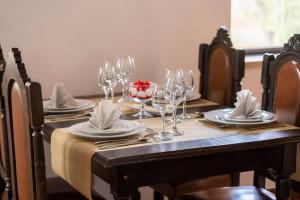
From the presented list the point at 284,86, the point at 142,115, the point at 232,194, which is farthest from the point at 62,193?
the point at 284,86

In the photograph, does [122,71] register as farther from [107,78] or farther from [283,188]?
[283,188]

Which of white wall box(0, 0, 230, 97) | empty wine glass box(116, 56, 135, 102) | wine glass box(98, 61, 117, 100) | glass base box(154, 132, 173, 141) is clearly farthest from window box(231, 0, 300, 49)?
glass base box(154, 132, 173, 141)

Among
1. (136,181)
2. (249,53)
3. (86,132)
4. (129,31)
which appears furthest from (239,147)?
(249,53)

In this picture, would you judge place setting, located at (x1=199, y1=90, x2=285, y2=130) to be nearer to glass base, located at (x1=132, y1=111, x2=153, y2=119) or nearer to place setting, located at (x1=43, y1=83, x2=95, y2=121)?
glass base, located at (x1=132, y1=111, x2=153, y2=119)

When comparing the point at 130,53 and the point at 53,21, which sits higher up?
the point at 53,21

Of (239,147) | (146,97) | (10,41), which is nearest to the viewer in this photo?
(239,147)

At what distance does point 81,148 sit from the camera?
6.01ft

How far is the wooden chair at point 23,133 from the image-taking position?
1.68 metres

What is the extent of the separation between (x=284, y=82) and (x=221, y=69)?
48 centimetres

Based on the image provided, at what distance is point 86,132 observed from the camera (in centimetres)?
189

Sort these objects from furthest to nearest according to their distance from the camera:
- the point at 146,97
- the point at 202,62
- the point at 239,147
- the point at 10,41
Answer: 1. the point at 202,62
2. the point at 10,41
3. the point at 146,97
4. the point at 239,147

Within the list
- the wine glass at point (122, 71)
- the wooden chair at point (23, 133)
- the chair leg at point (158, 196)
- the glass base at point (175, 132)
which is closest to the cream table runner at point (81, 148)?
the glass base at point (175, 132)

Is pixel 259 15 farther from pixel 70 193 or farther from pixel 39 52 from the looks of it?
pixel 70 193

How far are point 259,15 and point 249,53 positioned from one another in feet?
1.07
